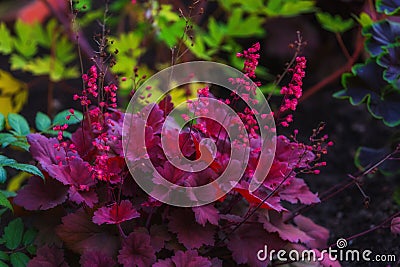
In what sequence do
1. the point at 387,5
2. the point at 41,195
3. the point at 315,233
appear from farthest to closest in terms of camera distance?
the point at 387,5 < the point at 315,233 < the point at 41,195

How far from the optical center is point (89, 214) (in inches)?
42.8

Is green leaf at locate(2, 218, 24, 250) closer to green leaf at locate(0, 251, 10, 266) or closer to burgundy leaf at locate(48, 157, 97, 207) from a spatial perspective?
green leaf at locate(0, 251, 10, 266)

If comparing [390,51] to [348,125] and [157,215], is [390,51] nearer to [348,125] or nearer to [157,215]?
[157,215]

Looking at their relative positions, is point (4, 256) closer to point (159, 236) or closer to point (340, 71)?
point (159, 236)

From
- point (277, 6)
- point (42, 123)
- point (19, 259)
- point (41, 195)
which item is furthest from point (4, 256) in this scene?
point (277, 6)

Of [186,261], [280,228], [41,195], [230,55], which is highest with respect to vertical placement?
[41,195]

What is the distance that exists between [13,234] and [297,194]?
603 millimetres

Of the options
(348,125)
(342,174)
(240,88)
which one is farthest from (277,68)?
(240,88)

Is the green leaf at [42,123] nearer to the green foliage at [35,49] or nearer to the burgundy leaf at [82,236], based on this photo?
the burgundy leaf at [82,236]

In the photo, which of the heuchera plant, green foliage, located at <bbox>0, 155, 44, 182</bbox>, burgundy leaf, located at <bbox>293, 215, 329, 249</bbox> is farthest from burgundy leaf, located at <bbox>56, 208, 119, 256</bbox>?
burgundy leaf, located at <bbox>293, 215, 329, 249</bbox>

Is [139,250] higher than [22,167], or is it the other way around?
[22,167]

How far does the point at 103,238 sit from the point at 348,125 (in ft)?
4.55

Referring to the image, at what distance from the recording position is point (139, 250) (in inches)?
40.5

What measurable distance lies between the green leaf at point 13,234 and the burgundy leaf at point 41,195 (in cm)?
9
